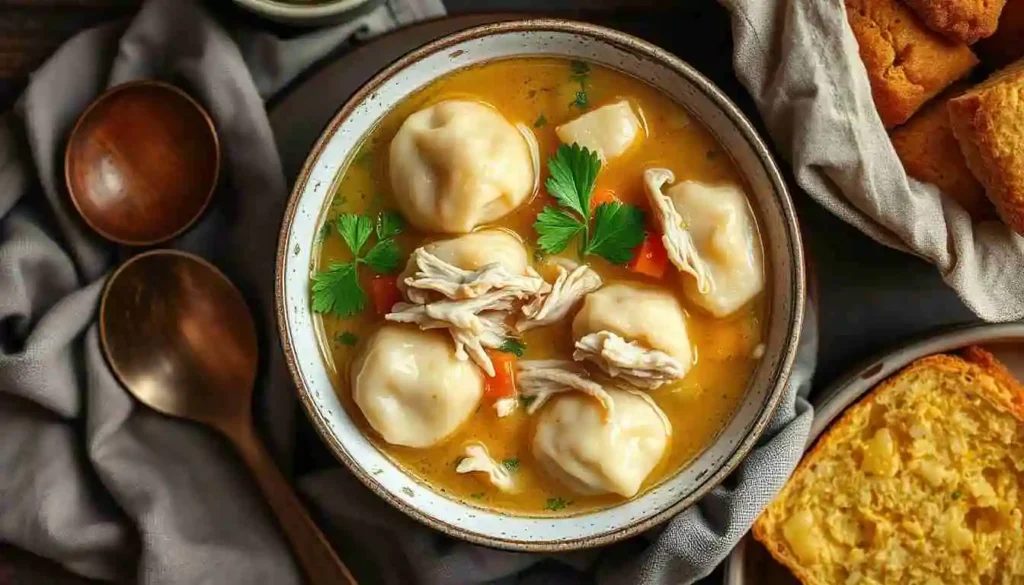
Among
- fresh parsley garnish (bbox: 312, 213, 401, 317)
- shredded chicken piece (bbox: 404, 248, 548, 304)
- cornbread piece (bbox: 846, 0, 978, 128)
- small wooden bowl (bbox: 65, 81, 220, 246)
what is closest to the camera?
shredded chicken piece (bbox: 404, 248, 548, 304)

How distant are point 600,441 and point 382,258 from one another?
0.61 meters

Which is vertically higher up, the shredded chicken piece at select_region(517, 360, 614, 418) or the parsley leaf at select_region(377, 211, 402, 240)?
the parsley leaf at select_region(377, 211, 402, 240)

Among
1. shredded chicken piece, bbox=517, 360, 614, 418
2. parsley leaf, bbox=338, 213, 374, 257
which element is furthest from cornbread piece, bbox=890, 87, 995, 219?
parsley leaf, bbox=338, 213, 374, 257

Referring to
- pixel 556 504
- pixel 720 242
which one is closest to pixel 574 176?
pixel 720 242

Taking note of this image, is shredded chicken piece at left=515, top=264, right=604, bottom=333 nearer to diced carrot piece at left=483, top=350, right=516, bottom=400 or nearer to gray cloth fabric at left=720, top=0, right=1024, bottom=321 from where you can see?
diced carrot piece at left=483, top=350, right=516, bottom=400

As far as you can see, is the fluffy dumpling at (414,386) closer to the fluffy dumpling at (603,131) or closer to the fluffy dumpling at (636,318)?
the fluffy dumpling at (636,318)

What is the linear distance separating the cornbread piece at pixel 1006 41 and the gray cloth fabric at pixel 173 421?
0.80 m

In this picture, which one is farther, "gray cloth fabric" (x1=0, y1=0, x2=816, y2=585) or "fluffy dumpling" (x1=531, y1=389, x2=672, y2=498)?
A: "gray cloth fabric" (x1=0, y1=0, x2=816, y2=585)

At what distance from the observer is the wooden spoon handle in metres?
2.57

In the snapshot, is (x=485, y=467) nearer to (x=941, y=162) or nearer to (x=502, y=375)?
(x=502, y=375)

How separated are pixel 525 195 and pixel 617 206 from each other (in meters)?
0.20

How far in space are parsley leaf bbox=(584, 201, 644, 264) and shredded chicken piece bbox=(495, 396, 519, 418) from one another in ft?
1.19

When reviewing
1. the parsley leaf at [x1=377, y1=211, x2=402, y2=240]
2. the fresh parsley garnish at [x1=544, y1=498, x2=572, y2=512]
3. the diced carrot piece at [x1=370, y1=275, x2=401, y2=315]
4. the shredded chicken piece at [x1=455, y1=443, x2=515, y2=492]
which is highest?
the parsley leaf at [x1=377, y1=211, x2=402, y2=240]

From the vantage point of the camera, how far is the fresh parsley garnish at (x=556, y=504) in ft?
7.89
